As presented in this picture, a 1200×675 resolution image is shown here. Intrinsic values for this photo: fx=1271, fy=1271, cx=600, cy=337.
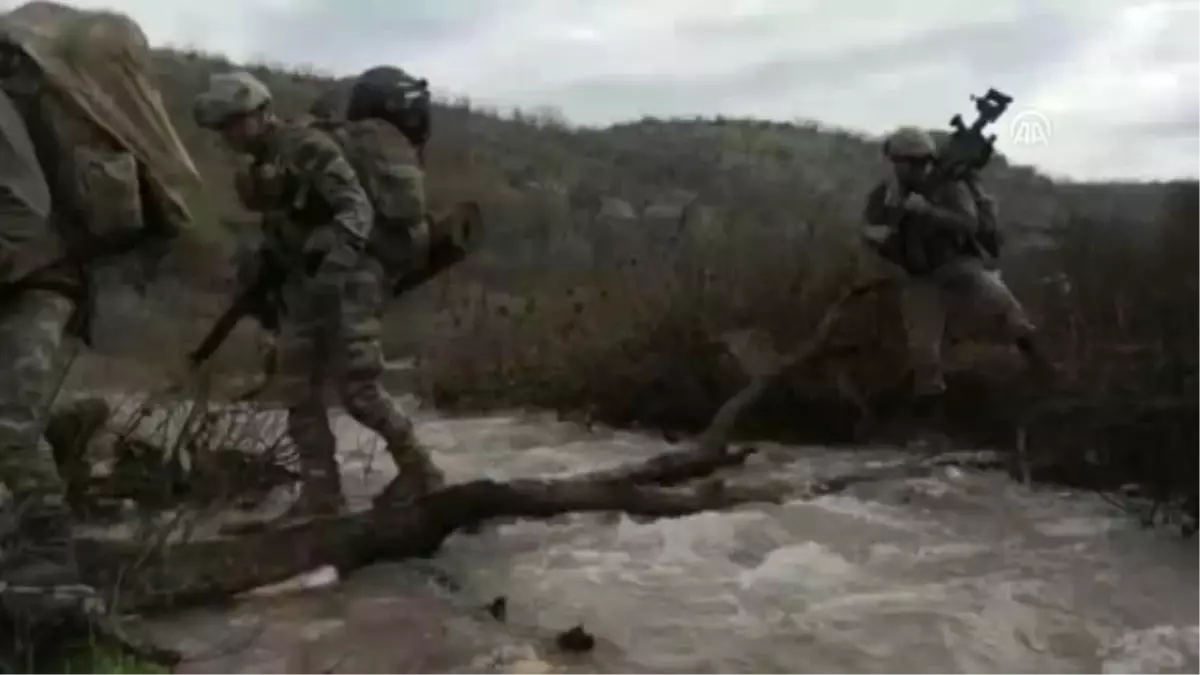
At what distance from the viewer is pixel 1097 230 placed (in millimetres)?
4371

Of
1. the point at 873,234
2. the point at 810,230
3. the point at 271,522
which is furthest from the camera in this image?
the point at 810,230

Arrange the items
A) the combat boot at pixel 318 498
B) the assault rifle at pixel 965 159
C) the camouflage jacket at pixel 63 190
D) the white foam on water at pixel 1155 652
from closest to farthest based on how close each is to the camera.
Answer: the camouflage jacket at pixel 63 190
the white foam on water at pixel 1155 652
the combat boot at pixel 318 498
the assault rifle at pixel 965 159

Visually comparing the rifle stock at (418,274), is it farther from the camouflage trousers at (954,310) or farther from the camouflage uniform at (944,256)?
the camouflage trousers at (954,310)

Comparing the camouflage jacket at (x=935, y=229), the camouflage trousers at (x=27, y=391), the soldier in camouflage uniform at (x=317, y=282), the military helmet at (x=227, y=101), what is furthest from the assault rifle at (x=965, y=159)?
the camouflage trousers at (x=27, y=391)

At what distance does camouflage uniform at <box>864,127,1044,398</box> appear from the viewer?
13.1 ft

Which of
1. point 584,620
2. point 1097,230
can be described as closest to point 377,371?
point 584,620

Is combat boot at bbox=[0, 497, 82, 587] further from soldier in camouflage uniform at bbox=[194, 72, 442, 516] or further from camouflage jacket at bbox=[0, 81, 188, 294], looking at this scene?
soldier in camouflage uniform at bbox=[194, 72, 442, 516]

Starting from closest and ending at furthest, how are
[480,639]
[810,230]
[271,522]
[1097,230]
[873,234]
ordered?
[480,639], [271,522], [873,234], [1097,230], [810,230]

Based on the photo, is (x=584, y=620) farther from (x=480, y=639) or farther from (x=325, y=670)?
(x=325, y=670)

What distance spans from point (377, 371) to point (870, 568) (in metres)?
1.28

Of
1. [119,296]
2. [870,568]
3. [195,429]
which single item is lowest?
[870,568]

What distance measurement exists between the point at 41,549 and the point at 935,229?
2.81 meters

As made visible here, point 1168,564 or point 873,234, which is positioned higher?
point 873,234

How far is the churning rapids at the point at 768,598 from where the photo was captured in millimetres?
2330
